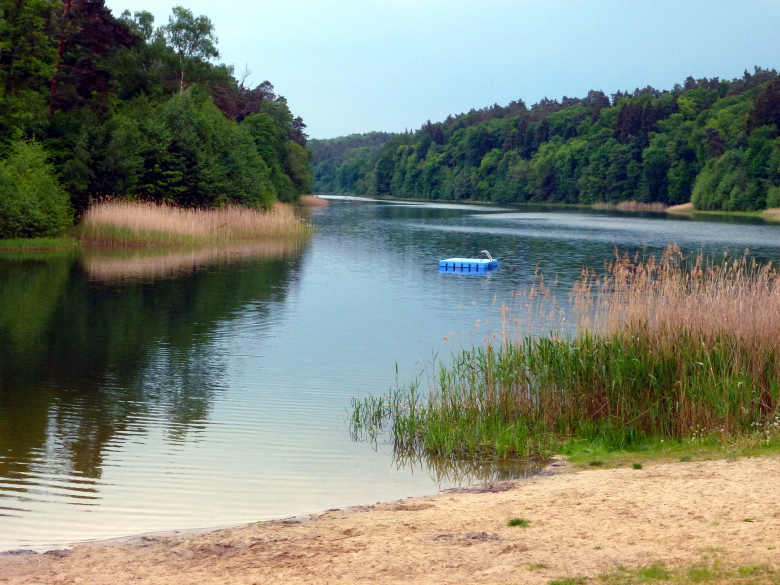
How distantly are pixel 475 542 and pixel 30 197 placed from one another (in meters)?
31.6

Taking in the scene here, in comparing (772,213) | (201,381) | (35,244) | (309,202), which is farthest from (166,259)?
(772,213)

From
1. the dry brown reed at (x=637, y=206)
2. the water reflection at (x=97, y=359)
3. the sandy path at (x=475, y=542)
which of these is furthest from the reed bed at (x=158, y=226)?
the dry brown reed at (x=637, y=206)

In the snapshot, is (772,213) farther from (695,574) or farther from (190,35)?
(695,574)

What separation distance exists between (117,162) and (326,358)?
2847 centimetres

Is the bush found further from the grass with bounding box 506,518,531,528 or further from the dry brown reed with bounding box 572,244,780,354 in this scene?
the grass with bounding box 506,518,531,528

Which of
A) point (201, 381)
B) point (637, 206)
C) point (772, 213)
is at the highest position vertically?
point (637, 206)

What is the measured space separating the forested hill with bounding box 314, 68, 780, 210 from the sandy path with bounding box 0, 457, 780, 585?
9351 centimetres

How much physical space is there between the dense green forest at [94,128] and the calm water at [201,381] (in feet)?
17.9

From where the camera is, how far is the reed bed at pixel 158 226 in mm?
37188

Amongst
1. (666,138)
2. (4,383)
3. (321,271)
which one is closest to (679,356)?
(4,383)

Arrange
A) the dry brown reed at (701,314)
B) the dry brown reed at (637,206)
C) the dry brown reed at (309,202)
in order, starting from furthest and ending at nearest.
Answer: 1. the dry brown reed at (637,206)
2. the dry brown reed at (309,202)
3. the dry brown reed at (701,314)

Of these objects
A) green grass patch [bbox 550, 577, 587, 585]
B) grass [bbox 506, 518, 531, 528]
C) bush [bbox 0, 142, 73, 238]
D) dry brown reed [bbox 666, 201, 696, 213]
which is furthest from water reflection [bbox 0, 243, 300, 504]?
dry brown reed [bbox 666, 201, 696, 213]

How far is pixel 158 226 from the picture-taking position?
1491 inches

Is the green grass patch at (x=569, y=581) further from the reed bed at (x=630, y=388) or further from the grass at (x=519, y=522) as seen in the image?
the reed bed at (x=630, y=388)
